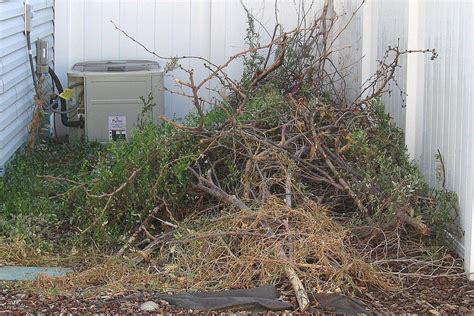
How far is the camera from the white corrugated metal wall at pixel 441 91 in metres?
5.76

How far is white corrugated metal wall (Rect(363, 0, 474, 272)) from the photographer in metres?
5.76

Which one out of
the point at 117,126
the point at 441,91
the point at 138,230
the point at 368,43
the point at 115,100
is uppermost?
the point at 368,43

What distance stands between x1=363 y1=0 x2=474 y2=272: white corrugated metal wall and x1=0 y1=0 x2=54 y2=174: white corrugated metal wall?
3505mm

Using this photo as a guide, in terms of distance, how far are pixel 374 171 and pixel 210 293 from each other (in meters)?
1.75

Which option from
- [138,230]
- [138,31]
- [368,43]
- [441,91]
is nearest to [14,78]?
[138,31]

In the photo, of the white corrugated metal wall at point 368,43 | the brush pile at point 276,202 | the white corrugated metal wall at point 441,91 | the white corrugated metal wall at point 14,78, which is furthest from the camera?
the white corrugated metal wall at point 14,78

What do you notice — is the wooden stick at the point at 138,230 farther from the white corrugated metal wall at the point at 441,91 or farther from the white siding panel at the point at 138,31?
the white siding panel at the point at 138,31

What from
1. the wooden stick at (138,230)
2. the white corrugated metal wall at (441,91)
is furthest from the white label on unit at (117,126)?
the wooden stick at (138,230)

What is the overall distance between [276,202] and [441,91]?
1.42 m

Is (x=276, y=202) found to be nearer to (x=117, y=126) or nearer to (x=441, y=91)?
(x=441, y=91)

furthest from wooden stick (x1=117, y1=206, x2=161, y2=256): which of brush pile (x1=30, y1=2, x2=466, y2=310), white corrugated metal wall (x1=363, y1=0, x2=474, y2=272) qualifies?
white corrugated metal wall (x1=363, y1=0, x2=474, y2=272)

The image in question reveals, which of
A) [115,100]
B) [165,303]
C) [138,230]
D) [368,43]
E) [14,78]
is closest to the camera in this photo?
[165,303]

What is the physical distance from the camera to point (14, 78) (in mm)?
9547

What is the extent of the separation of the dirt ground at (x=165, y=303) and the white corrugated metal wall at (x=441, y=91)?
1.21 feet
